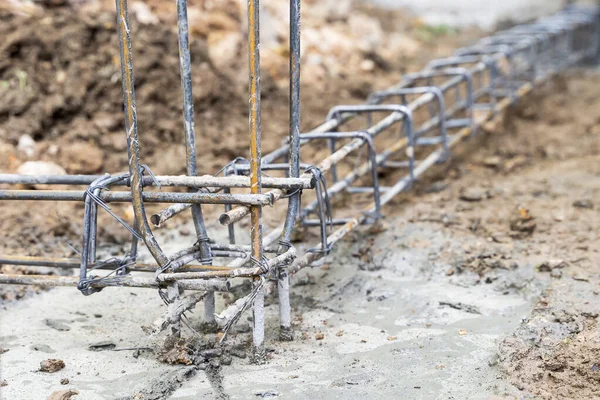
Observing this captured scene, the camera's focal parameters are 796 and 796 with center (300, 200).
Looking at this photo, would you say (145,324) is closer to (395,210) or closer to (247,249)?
(247,249)

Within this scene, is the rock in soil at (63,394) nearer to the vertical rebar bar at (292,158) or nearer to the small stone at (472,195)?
the vertical rebar bar at (292,158)

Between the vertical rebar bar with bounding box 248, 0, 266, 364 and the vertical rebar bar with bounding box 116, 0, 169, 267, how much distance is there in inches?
20.0

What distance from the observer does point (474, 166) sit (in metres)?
7.78

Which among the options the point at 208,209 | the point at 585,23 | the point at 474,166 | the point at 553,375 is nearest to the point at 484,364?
the point at 553,375

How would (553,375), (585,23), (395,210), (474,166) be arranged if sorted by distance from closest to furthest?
(553,375)
(395,210)
(474,166)
(585,23)

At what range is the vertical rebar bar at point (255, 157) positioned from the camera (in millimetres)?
3797

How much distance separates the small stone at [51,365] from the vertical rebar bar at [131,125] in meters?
0.75

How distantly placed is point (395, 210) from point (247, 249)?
2.38 meters

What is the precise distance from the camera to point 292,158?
4.33m

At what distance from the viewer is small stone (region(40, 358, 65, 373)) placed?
4172mm

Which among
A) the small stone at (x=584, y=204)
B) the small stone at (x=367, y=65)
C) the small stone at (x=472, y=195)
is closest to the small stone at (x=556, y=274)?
the small stone at (x=584, y=204)

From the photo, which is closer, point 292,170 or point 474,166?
point 292,170

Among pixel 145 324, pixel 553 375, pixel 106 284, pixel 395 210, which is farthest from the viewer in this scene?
pixel 395 210

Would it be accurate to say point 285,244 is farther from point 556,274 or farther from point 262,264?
point 556,274
